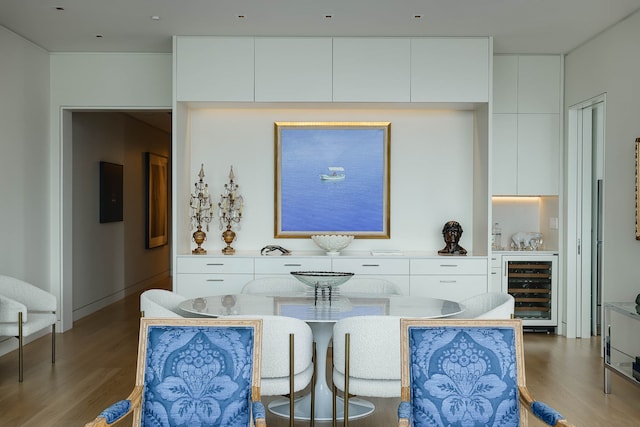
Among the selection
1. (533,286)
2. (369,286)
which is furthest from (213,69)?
(533,286)

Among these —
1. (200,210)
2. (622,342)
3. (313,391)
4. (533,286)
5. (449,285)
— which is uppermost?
(200,210)

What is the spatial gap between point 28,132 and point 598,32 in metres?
5.37

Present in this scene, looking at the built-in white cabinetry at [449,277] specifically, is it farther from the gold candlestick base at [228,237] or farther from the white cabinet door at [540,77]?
the white cabinet door at [540,77]

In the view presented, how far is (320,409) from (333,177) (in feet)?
9.56

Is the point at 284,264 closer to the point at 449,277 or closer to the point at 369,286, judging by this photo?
the point at 369,286

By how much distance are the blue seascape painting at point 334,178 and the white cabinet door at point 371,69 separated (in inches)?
22.8

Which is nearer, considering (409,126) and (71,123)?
(409,126)

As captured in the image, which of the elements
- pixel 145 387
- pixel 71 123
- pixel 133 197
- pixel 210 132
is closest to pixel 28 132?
pixel 71 123

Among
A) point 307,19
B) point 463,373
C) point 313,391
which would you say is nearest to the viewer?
point 463,373

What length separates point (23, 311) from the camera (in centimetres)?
502

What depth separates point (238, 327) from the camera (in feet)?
9.30

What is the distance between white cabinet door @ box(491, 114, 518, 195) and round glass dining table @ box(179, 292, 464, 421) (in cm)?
278

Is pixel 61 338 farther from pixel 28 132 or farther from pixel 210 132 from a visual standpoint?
pixel 210 132

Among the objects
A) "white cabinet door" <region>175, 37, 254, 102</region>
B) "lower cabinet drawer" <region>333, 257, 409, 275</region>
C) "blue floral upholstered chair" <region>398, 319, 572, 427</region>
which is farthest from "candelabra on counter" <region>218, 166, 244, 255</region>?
"blue floral upholstered chair" <region>398, 319, 572, 427</region>
